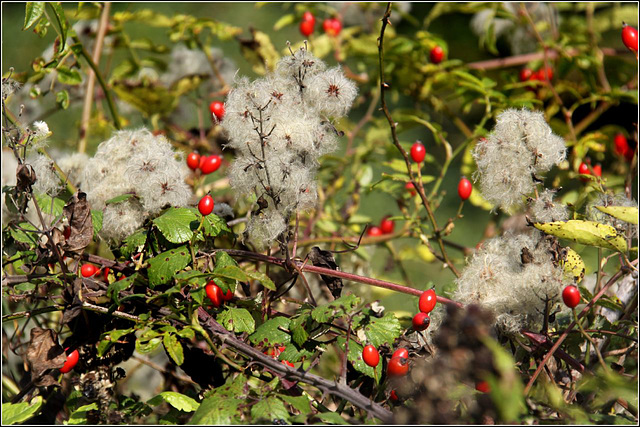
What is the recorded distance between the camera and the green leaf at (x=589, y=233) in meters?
1.01

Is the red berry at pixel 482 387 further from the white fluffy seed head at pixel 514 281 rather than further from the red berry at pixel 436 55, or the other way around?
the red berry at pixel 436 55

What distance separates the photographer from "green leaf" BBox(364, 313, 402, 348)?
1040 mm

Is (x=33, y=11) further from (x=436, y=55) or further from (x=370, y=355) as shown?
(x=436, y=55)

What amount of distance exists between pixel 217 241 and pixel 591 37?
1.87 m

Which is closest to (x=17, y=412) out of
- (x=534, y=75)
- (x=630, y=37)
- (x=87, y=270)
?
(x=87, y=270)

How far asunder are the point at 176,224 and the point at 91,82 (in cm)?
111

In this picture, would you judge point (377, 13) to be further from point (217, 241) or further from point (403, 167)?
point (217, 241)

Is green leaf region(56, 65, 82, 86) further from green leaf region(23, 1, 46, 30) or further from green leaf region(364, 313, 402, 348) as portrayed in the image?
green leaf region(364, 313, 402, 348)

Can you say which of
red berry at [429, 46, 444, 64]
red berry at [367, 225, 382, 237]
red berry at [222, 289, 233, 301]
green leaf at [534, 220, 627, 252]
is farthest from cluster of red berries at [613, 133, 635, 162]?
red berry at [222, 289, 233, 301]

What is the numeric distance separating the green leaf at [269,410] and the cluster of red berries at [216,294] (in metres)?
0.25

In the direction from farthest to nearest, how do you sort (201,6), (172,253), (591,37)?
(201,6) < (591,37) < (172,253)

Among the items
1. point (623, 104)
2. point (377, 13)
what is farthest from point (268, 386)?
point (623, 104)

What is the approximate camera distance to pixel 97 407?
1.16 m

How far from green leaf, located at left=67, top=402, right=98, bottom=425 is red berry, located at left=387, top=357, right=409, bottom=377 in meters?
0.54
